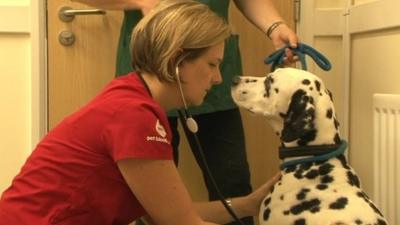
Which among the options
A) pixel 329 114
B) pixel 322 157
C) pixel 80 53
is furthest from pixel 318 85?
pixel 80 53

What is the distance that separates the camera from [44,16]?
7.46 ft

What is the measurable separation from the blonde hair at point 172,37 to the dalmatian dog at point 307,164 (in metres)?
0.36

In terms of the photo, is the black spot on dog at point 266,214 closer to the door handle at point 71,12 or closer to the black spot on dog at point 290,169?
the black spot on dog at point 290,169

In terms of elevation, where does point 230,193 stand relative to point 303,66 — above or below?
below

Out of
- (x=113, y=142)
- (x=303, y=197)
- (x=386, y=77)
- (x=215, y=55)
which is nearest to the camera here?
(x=113, y=142)

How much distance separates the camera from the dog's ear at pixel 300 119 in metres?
1.44

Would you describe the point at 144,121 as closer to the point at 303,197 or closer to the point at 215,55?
the point at 215,55

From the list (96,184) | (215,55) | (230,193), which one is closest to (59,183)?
(96,184)

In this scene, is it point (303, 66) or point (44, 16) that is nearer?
point (303, 66)

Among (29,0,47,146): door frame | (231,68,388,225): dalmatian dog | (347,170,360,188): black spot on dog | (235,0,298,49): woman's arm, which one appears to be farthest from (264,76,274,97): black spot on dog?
(29,0,47,146): door frame

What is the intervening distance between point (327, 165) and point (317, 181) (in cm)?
5

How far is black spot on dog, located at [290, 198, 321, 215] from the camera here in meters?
1.35

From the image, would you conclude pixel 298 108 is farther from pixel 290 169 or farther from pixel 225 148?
pixel 225 148

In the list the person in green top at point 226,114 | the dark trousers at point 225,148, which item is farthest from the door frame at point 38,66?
the dark trousers at point 225,148
